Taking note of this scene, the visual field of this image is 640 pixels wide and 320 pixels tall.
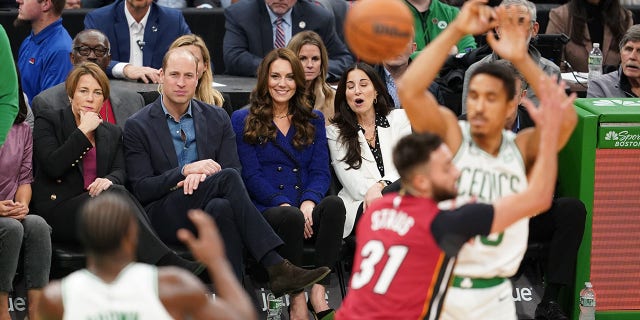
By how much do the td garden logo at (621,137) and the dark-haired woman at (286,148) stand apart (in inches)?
70.2

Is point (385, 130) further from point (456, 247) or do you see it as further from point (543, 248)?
point (456, 247)

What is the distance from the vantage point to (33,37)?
960 cm

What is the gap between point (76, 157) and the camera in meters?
7.93

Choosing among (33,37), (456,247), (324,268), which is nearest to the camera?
(456,247)

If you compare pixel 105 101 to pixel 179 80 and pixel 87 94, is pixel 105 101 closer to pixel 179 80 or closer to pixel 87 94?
pixel 87 94

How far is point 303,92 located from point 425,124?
9.67 ft

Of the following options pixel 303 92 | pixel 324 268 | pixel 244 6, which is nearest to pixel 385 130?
pixel 303 92

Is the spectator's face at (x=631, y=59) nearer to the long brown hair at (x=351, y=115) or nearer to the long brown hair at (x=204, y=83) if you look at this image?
the long brown hair at (x=351, y=115)

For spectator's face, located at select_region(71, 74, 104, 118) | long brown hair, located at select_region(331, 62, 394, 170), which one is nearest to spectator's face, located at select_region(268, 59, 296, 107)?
long brown hair, located at select_region(331, 62, 394, 170)

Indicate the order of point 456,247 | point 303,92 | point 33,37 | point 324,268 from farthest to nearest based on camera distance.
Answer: point 33,37, point 303,92, point 324,268, point 456,247

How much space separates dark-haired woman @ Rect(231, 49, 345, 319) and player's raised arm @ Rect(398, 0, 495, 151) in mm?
2500

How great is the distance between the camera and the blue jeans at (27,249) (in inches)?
302

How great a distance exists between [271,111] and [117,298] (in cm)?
395

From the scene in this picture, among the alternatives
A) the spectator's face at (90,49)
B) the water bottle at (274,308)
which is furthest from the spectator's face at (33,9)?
the water bottle at (274,308)
